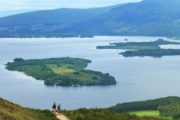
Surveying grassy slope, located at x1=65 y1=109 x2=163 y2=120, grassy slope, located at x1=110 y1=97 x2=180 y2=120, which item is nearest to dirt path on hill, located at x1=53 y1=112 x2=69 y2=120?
grassy slope, located at x1=65 y1=109 x2=163 y2=120

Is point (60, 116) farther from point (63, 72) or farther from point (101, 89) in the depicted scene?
point (63, 72)

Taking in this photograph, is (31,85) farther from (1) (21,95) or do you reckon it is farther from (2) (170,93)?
(2) (170,93)

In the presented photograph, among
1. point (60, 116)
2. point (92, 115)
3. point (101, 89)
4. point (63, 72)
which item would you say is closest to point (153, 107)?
point (101, 89)

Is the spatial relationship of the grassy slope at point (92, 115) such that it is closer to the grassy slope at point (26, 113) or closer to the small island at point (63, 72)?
the grassy slope at point (26, 113)

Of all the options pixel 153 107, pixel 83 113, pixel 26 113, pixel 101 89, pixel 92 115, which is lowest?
pixel 153 107

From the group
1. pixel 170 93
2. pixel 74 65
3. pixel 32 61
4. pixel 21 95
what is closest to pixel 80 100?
pixel 21 95

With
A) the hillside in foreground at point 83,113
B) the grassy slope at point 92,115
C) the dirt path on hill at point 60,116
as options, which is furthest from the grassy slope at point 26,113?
the grassy slope at point 92,115

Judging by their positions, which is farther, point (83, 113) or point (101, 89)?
point (101, 89)

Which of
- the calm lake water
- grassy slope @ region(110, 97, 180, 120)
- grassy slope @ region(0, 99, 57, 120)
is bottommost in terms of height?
grassy slope @ region(110, 97, 180, 120)

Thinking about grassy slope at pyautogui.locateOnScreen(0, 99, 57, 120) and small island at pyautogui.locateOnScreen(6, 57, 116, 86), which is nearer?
grassy slope at pyautogui.locateOnScreen(0, 99, 57, 120)

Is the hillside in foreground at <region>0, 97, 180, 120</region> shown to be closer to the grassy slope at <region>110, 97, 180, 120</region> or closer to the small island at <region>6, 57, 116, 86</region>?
the grassy slope at <region>110, 97, 180, 120</region>
